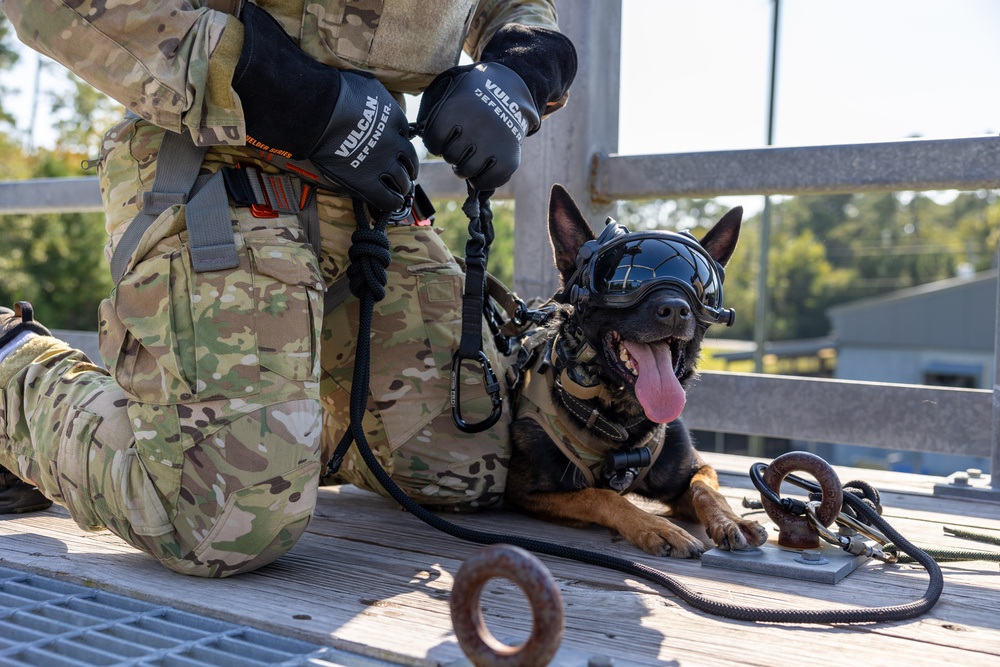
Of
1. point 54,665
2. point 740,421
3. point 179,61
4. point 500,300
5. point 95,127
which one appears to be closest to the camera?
point 54,665

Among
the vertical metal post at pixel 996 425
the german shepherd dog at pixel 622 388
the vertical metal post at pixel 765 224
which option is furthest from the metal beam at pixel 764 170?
the vertical metal post at pixel 765 224

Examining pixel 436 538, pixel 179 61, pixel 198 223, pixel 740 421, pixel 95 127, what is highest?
pixel 95 127

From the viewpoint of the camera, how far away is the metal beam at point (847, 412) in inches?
110

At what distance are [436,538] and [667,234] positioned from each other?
0.98 meters

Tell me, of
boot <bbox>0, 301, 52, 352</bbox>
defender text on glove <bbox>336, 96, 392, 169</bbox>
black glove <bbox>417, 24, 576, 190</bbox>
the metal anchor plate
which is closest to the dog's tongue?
the metal anchor plate

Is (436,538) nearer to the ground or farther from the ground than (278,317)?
nearer to the ground

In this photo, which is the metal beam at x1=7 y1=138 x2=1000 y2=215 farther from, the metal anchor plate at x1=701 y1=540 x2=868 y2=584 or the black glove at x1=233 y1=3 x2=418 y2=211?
the metal anchor plate at x1=701 y1=540 x2=868 y2=584

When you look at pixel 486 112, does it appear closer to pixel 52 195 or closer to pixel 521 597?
pixel 521 597

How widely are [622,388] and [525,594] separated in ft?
4.42

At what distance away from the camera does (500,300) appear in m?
2.86

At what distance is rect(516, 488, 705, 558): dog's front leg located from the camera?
2156 mm

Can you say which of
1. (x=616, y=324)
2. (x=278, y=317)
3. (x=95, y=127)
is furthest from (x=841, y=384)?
(x=95, y=127)

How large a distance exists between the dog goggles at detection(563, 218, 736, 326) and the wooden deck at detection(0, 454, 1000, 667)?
0.64 m

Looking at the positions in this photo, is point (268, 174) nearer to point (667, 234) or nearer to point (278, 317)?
point (278, 317)
